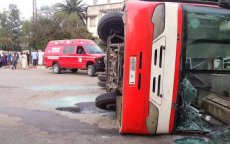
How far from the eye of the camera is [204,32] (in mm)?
5344

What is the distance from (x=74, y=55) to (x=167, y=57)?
53.0 ft

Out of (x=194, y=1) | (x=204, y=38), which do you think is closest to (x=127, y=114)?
(x=204, y=38)

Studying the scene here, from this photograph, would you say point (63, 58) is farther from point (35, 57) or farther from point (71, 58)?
point (35, 57)

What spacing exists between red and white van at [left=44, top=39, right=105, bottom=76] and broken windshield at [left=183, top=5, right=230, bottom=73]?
14.0 metres

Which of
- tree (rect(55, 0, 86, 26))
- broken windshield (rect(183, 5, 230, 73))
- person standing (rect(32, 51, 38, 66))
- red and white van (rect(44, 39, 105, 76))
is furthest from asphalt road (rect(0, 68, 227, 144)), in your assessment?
tree (rect(55, 0, 86, 26))

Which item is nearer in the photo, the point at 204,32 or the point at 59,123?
the point at 204,32

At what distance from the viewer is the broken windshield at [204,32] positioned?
5.35m

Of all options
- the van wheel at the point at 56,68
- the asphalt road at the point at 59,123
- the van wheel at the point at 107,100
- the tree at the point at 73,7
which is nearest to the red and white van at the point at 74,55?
the van wheel at the point at 56,68

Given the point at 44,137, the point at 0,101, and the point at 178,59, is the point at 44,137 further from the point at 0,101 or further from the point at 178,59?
the point at 0,101

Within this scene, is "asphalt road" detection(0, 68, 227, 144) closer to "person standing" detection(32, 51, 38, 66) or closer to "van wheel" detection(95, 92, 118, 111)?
"van wheel" detection(95, 92, 118, 111)

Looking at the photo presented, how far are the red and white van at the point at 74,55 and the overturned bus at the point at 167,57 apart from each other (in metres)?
13.9

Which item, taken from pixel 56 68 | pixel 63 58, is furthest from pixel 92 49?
pixel 56 68

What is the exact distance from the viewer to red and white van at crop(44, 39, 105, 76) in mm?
20394

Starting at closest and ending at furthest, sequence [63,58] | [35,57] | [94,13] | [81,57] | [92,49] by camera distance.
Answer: [92,49], [81,57], [63,58], [35,57], [94,13]
